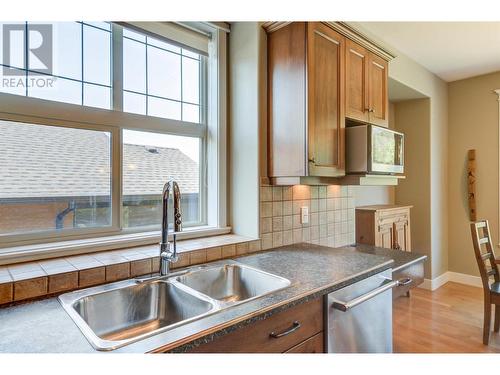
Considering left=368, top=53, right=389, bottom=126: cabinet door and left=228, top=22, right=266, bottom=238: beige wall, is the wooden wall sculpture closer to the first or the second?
left=368, top=53, right=389, bottom=126: cabinet door

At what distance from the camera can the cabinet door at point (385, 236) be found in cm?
286

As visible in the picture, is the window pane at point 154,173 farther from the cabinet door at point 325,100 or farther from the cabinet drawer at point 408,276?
the cabinet drawer at point 408,276

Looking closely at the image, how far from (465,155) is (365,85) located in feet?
8.05

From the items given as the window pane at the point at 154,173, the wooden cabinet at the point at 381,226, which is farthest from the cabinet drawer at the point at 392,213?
the window pane at the point at 154,173

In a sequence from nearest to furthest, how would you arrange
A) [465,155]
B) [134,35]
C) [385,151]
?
[134,35] → [385,151] → [465,155]

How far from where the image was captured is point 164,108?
1.88m

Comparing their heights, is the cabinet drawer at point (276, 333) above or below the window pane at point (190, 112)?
below

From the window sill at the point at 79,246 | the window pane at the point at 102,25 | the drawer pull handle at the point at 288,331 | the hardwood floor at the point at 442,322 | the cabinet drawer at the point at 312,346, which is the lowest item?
the hardwood floor at the point at 442,322

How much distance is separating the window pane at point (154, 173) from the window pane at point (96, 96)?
180 millimetres

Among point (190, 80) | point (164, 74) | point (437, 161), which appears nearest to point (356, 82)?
point (190, 80)

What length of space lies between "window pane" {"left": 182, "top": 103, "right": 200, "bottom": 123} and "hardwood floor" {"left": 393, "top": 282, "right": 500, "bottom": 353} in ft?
7.26

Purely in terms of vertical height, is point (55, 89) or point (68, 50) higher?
point (68, 50)

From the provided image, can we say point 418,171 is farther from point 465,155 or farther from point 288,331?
point 288,331

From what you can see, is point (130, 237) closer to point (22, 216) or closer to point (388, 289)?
point (22, 216)
